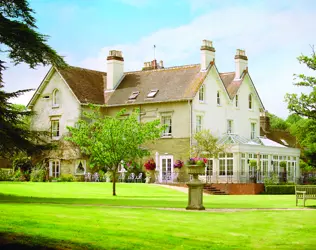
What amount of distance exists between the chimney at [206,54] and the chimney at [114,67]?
8.37 m

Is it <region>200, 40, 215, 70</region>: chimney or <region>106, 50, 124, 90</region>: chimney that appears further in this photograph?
<region>106, 50, 124, 90</region>: chimney

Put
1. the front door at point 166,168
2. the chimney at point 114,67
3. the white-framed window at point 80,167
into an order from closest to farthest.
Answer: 1. the front door at point 166,168
2. the white-framed window at point 80,167
3. the chimney at point 114,67

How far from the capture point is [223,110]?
188 feet

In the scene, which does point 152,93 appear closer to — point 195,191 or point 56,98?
point 56,98

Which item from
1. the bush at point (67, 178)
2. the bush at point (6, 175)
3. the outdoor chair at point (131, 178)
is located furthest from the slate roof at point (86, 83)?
the bush at point (6, 175)

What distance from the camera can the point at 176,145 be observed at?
5381cm

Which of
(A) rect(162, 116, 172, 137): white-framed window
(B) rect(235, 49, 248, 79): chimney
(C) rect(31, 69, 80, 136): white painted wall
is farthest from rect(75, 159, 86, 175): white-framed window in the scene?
(B) rect(235, 49, 248, 79): chimney

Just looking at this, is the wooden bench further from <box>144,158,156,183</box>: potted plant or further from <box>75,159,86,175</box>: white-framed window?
<box>75,159,86,175</box>: white-framed window

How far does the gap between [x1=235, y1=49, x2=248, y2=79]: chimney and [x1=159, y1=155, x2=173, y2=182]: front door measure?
1025cm

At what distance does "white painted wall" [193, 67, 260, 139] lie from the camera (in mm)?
54969

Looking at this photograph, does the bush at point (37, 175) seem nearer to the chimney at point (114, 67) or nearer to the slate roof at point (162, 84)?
the slate roof at point (162, 84)

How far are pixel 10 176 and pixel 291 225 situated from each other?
3892 centimetres

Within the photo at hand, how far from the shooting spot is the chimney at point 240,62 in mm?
58375

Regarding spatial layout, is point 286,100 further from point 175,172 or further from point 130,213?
point 130,213
